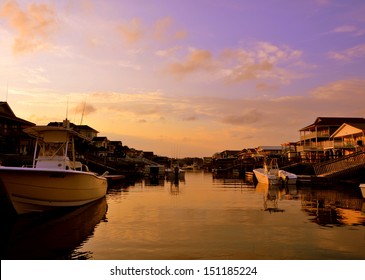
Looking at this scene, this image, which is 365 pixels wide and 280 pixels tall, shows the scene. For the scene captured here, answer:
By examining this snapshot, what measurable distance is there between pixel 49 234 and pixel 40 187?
4.52 meters

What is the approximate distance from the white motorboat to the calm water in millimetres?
746

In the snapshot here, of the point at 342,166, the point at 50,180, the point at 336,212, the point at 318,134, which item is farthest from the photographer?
the point at 318,134

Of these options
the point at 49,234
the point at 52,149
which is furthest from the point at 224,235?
the point at 52,149

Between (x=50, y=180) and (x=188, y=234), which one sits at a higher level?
(x=50, y=180)

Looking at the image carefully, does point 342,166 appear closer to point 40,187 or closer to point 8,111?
point 40,187

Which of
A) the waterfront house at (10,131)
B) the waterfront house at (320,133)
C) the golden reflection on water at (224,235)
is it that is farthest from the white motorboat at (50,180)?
the waterfront house at (320,133)

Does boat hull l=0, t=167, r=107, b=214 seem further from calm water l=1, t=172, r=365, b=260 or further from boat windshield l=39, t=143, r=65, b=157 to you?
boat windshield l=39, t=143, r=65, b=157

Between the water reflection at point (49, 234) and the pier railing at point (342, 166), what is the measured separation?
35101mm

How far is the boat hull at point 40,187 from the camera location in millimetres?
17062

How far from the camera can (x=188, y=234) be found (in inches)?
557

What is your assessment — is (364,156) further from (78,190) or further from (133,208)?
(78,190)

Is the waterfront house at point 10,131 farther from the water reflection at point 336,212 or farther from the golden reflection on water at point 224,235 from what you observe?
the water reflection at point 336,212

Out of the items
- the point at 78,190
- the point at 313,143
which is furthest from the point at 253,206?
the point at 313,143

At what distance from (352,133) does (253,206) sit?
47.8 meters
